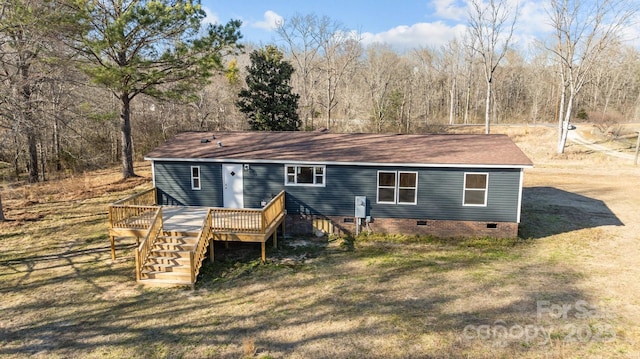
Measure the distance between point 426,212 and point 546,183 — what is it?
43.8ft

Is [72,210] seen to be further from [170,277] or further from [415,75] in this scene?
[415,75]

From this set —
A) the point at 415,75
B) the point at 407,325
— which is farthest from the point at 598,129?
the point at 407,325

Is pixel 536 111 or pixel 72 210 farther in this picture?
pixel 536 111

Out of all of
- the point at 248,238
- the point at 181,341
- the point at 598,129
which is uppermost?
the point at 598,129

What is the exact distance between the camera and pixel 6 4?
13297 millimetres

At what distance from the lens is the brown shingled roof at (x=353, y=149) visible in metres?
13.3

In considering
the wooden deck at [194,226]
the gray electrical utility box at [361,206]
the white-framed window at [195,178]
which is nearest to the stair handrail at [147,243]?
the wooden deck at [194,226]

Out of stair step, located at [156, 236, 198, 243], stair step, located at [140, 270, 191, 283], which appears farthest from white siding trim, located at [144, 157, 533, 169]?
stair step, located at [140, 270, 191, 283]

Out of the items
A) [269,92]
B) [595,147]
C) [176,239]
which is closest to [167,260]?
[176,239]

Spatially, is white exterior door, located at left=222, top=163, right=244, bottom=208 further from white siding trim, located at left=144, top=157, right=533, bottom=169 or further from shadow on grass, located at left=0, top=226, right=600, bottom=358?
shadow on grass, located at left=0, top=226, right=600, bottom=358

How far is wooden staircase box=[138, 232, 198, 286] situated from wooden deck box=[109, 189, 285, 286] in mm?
28

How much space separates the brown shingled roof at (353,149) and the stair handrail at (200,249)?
11.0 feet

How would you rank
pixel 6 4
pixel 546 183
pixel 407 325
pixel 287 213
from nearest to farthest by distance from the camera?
1. pixel 407 325
2. pixel 6 4
3. pixel 287 213
4. pixel 546 183

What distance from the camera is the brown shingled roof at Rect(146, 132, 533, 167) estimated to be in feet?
43.6
